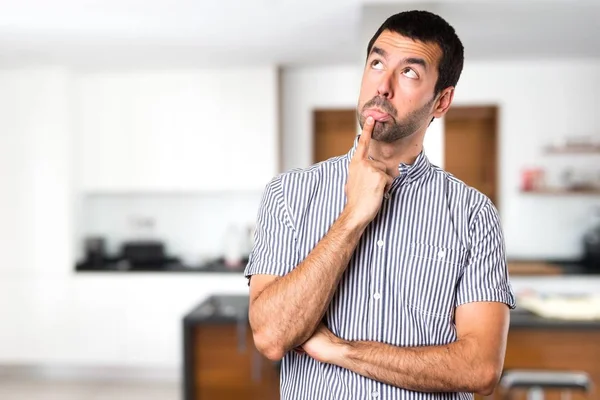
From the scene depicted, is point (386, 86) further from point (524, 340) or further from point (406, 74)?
point (524, 340)

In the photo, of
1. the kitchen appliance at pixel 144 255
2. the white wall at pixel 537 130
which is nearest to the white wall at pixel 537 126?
the white wall at pixel 537 130

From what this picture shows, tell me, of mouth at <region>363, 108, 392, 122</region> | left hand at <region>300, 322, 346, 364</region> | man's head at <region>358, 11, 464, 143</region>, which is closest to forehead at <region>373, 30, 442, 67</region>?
man's head at <region>358, 11, 464, 143</region>

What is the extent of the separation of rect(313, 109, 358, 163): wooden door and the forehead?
4.54 meters

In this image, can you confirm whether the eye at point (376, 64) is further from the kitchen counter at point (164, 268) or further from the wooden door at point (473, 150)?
the wooden door at point (473, 150)

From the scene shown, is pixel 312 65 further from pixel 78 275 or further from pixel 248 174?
pixel 78 275

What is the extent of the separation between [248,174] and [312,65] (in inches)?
45.3

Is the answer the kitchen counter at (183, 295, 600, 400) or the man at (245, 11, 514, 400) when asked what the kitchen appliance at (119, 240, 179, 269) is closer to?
the kitchen counter at (183, 295, 600, 400)

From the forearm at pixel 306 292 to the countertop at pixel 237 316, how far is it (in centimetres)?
236

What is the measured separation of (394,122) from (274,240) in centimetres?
38

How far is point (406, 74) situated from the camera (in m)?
1.46

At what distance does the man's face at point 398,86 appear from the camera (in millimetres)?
1434

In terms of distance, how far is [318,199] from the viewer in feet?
5.02

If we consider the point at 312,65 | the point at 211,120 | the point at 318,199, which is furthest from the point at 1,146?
the point at 318,199

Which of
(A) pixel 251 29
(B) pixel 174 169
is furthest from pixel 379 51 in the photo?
(B) pixel 174 169
